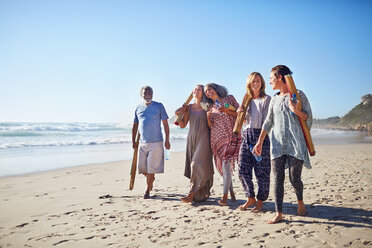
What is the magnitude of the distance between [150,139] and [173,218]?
1.67 meters

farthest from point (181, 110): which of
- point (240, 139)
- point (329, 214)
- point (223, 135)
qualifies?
point (329, 214)

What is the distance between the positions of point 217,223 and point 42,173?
20.1ft

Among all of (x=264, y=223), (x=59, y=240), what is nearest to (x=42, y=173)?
(x=59, y=240)

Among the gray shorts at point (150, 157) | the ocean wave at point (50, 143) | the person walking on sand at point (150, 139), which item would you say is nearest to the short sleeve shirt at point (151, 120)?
the person walking on sand at point (150, 139)

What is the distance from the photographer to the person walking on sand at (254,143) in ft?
11.4

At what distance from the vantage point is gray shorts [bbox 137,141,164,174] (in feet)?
15.4

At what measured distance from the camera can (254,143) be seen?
346cm

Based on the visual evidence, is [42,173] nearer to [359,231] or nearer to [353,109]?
[359,231]

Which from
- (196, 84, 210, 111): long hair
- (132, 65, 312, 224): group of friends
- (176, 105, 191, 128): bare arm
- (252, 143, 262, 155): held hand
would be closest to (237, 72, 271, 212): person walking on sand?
(132, 65, 312, 224): group of friends

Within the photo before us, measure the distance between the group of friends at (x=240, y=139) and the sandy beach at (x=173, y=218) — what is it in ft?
0.95

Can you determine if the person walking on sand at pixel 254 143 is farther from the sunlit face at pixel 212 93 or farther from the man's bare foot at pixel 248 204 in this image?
the sunlit face at pixel 212 93

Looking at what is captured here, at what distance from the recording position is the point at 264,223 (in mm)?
3051

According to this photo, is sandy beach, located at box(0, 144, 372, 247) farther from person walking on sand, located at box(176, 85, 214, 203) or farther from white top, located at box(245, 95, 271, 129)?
white top, located at box(245, 95, 271, 129)

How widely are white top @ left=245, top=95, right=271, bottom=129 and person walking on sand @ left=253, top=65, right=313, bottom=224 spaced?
10.0 inches
